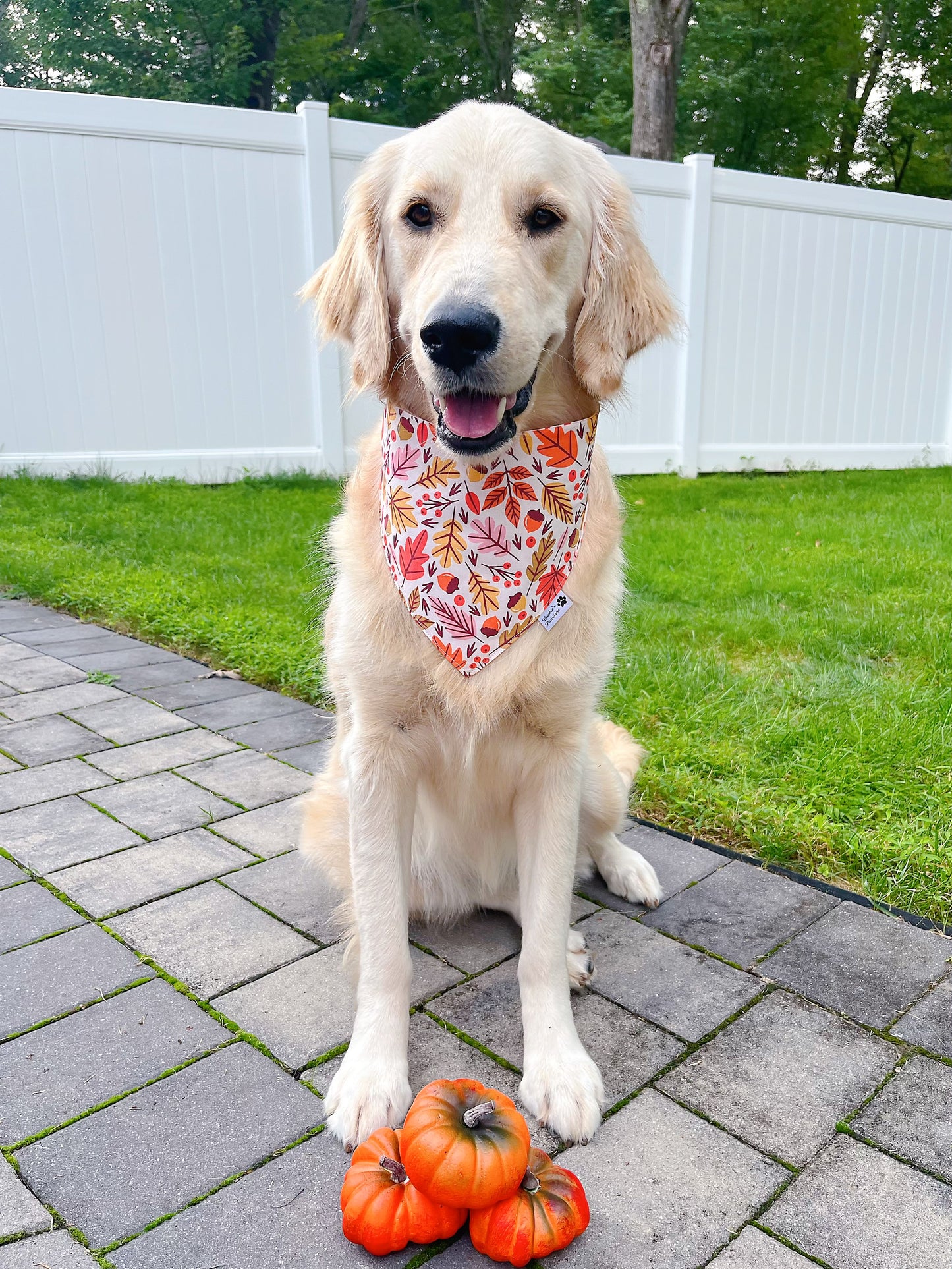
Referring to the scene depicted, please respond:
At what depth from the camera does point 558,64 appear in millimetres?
17812

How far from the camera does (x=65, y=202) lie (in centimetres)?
667

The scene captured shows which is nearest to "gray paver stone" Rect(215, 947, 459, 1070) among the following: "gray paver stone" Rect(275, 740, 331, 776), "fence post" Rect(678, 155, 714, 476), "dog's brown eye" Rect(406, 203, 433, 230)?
→ "gray paver stone" Rect(275, 740, 331, 776)

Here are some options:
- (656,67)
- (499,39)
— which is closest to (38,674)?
(656,67)

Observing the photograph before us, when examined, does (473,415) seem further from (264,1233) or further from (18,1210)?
(18,1210)

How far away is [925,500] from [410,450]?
6.94 metres

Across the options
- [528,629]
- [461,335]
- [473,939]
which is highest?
[461,335]

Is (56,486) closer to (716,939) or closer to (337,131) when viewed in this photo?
(337,131)

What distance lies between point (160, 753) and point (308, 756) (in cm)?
49

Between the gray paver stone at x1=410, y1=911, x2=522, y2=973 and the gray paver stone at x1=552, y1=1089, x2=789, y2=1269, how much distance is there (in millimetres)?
540

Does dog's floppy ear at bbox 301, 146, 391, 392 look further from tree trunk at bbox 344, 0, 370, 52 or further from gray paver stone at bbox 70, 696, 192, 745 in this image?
tree trunk at bbox 344, 0, 370, 52

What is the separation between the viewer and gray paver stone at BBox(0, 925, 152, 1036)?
1.92 metres

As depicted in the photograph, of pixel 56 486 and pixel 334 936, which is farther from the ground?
pixel 56 486

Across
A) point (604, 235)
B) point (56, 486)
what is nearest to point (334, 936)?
point (604, 235)

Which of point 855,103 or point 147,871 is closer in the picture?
point 147,871
